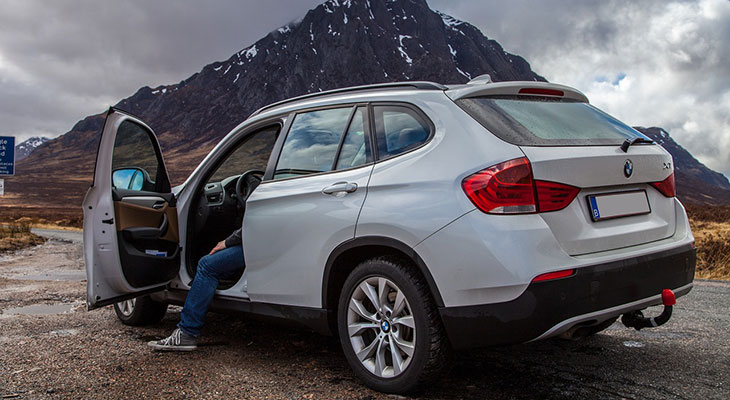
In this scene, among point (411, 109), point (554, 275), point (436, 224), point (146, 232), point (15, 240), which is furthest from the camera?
point (15, 240)

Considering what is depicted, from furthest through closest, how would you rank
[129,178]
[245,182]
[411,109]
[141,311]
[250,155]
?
[141,311]
[245,182]
[250,155]
[129,178]
[411,109]

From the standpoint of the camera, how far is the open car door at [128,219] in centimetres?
390

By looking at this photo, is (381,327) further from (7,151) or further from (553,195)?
(7,151)

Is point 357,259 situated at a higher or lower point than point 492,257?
lower

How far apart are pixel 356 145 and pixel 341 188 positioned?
0.32m

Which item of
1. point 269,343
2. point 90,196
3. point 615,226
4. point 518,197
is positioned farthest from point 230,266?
point 615,226

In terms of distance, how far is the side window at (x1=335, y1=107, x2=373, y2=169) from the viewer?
11.0 ft

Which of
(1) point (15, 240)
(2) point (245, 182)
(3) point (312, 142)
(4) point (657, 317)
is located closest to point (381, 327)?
(3) point (312, 142)

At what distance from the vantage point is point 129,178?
4.36 meters

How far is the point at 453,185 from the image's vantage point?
2.78m

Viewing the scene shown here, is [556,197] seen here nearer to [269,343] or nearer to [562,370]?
[562,370]

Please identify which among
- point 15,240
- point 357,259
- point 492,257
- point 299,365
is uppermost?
point 492,257

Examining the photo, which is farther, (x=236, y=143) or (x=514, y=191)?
(x=236, y=143)

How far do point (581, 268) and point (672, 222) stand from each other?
3.14 ft
